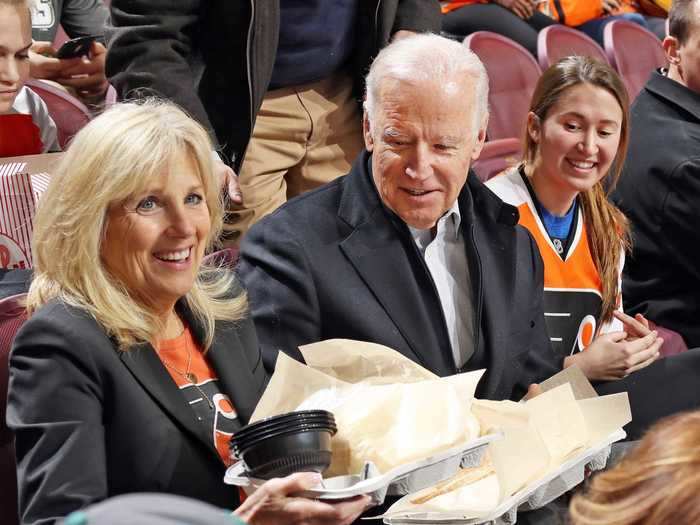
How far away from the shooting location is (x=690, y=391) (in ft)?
8.56

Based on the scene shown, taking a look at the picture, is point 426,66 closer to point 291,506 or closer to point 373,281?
point 373,281

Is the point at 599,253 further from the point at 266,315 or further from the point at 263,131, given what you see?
the point at 266,315

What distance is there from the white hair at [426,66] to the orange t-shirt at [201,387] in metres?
0.62

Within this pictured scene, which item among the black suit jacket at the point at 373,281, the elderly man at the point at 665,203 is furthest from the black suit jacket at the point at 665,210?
the black suit jacket at the point at 373,281

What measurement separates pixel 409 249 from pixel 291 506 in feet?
2.54

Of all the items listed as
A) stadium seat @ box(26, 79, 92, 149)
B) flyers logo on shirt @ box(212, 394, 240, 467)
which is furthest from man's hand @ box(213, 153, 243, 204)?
stadium seat @ box(26, 79, 92, 149)

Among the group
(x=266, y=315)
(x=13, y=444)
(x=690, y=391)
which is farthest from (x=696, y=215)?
(x=13, y=444)

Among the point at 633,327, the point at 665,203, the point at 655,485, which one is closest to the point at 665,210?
the point at 665,203

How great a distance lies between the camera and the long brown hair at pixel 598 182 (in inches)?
109

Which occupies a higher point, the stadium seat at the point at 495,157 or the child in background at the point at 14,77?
the child in background at the point at 14,77

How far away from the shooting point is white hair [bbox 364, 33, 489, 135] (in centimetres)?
209

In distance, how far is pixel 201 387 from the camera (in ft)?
5.71

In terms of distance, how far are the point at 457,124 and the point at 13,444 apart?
3.06 feet

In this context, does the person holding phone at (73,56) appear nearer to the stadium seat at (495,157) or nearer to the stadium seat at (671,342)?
the stadium seat at (495,157)
